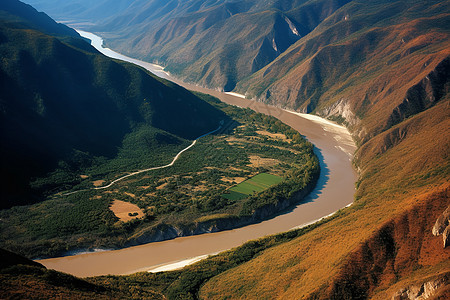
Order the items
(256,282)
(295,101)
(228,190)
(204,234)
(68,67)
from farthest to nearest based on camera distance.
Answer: (295,101) < (68,67) < (228,190) < (204,234) < (256,282)

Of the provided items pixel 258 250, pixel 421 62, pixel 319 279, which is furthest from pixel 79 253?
pixel 421 62

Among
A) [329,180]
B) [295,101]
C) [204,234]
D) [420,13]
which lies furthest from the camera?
[420,13]

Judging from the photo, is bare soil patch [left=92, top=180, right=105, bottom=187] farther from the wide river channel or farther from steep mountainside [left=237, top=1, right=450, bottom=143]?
steep mountainside [left=237, top=1, right=450, bottom=143]

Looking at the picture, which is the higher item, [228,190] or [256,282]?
[228,190]

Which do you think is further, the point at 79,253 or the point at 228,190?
the point at 228,190

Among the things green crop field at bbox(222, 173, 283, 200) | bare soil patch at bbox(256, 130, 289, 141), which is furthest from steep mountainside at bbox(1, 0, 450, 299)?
bare soil patch at bbox(256, 130, 289, 141)

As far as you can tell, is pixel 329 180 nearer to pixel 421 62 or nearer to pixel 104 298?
pixel 421 62

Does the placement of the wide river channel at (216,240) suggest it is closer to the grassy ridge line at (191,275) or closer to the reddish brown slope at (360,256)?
the grassy ridge line at (191,275)
